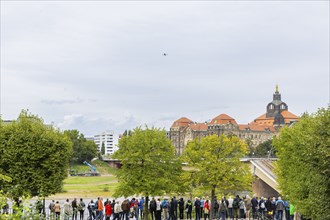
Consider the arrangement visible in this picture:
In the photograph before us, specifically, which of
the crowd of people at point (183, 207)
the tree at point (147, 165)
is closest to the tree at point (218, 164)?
→ the tree at point (147, 165)

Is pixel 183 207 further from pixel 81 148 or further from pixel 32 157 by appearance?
pixel 81 148

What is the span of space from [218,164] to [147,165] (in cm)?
474

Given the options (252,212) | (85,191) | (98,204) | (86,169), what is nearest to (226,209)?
(252,212)

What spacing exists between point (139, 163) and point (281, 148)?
921cm

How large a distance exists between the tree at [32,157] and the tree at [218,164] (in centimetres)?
838

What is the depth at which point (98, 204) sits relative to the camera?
33.1m

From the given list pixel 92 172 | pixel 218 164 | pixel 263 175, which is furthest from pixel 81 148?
pixel 218 164

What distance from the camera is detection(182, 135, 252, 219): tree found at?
36.9 meters

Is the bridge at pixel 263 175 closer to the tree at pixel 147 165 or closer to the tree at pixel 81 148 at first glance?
the tree at pixel 147 165

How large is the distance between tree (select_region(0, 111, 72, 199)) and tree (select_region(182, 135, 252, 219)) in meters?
8.38

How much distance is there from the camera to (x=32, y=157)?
3338 cm

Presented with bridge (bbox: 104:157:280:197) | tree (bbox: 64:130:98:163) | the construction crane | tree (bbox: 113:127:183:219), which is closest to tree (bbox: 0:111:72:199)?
tree (bbox: 113:127:183:219)

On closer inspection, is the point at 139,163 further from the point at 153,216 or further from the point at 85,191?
the point at 85,191

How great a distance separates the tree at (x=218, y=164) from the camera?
36.9m
